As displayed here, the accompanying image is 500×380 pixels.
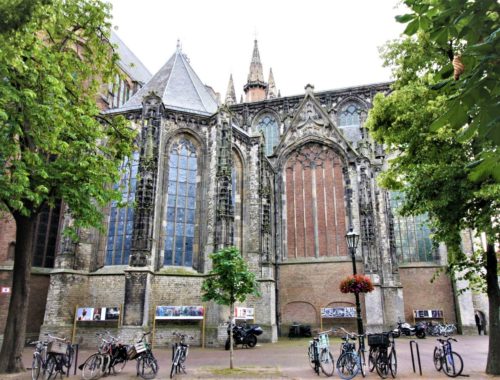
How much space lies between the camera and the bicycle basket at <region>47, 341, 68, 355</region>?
9961mm

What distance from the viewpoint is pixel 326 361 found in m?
11.2

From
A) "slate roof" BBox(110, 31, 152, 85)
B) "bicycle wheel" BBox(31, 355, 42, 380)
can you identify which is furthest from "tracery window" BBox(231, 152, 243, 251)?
"slate roof" BBox(110, 31, 152, 85)

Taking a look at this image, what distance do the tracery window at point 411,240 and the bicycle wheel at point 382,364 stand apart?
2039 centimetres

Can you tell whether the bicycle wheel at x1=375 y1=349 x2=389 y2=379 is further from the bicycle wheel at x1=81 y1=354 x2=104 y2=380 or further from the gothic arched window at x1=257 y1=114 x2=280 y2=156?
the gothic arched window at x1=257 y1=114 x2=280 y2=156

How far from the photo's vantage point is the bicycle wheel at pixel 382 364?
1074 centimetres

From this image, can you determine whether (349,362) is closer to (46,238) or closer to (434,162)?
(434,162)

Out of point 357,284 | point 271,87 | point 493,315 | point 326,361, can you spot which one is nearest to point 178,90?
point 357,284

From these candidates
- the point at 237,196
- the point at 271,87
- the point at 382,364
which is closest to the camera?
the point at 382,364

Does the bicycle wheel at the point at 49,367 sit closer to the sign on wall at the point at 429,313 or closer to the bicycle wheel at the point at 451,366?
the bicycle wheel at the point at 451,366

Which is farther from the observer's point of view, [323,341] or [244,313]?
[244,313]

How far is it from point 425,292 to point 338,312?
771 centimetres

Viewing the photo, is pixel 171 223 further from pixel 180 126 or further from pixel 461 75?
pixel 461 75

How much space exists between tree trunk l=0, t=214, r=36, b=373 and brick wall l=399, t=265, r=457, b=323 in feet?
82.7

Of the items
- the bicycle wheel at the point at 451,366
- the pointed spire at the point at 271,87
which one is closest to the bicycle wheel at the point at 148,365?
the bicycle wheel at the point at 451,366
